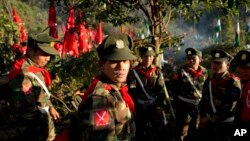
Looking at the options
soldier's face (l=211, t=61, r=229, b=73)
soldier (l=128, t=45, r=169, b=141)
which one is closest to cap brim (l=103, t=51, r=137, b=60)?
soldier's face (l=211, t=61, r=229, b=73)

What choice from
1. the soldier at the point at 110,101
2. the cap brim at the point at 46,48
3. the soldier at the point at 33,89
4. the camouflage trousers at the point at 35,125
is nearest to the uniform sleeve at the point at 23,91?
the soldier at the point at 33,89

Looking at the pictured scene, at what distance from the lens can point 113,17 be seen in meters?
7.24

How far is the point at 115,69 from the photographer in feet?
8.87

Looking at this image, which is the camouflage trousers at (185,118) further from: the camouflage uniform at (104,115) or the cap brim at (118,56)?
the cap brim at (118,56)

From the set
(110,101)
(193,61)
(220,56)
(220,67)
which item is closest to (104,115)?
(110,101)

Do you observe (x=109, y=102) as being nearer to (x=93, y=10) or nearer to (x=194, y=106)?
(x=194, y=106)

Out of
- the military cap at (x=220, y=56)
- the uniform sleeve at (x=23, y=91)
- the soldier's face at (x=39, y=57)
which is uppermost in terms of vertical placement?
the soldier's face at (x=39, y=57)

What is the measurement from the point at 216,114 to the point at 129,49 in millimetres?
2752

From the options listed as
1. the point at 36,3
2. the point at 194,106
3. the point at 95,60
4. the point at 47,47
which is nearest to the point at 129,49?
the point at 47,47

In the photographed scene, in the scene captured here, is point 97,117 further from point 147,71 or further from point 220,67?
point 147,71

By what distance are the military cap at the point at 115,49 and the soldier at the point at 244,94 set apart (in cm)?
200

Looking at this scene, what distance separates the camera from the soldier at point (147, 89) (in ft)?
19.3

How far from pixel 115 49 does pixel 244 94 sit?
7.09ft

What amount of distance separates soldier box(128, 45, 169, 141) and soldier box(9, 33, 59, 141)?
1.68m
